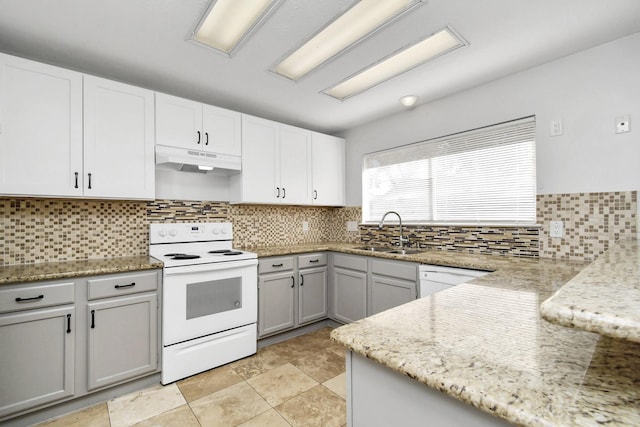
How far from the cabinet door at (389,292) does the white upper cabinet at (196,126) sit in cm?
185

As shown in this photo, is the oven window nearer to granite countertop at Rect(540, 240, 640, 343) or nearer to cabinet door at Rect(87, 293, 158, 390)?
cabinet door at Rect(87, 293, 158, 390)

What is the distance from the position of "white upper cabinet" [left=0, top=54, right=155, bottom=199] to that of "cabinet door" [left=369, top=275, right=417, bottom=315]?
2129 millimetres

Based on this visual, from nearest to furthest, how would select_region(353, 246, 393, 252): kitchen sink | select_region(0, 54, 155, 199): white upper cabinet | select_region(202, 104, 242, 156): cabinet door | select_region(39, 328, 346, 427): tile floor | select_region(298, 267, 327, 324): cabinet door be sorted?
select_region(39, 328, 346, 427): tile floor
select_region(0, 54, 155, 199): white upper cabinet
select_region(202, 104, 242, 156): cabinet door
select_region(298, 267, 327, 324): cabinet door
select_region(353, 246, 393, 252): kitchen sink

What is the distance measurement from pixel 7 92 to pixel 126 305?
1.55 meters

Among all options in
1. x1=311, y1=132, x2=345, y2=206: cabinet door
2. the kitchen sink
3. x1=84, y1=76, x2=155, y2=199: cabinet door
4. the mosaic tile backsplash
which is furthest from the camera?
x1=311, y1=132, x2=345, y2=206: cabinet door

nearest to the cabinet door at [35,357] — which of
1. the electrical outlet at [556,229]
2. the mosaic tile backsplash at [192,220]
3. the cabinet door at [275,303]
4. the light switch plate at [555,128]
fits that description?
the mosaic tile backsplash at [192,220]

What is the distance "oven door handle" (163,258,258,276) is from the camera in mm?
2227

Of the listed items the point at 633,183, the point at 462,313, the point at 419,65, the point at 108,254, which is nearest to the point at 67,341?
the point at 108,254

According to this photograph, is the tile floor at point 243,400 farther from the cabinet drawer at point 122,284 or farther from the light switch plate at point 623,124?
the light switch plate at point 623,124

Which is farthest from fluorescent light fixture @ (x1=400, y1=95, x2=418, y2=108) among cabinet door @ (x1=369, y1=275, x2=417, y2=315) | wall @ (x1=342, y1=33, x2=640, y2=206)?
cabinet door @ (x1=369, y1=275, x2=417, y2=315)

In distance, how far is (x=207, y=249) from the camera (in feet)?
9.80

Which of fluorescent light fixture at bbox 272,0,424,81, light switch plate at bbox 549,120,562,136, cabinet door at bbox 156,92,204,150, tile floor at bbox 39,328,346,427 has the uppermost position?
fluorescent light fixture at bbox 272,0,424,81

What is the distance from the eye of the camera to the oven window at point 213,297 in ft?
7.61

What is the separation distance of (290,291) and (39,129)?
7.54ft
